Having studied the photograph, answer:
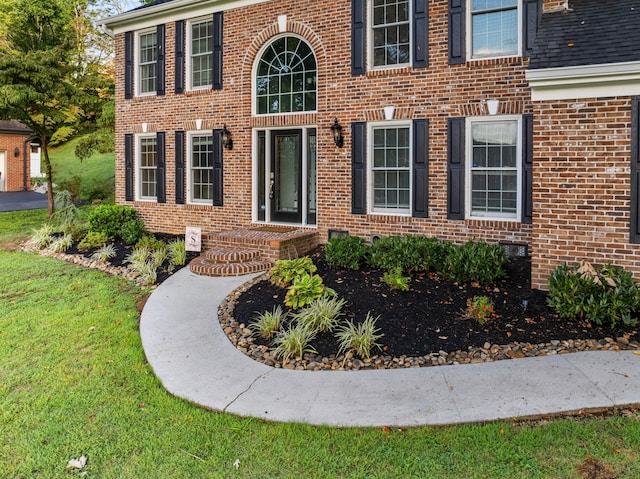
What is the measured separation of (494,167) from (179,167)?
712 centimetres

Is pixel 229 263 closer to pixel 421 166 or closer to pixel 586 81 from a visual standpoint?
pixel 421 166

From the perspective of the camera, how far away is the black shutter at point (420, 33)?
825cm

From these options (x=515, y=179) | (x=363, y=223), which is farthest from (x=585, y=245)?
(x=363, y=223)

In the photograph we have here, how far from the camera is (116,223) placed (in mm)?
11305

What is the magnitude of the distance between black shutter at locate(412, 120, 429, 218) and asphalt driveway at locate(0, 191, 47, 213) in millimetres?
15494

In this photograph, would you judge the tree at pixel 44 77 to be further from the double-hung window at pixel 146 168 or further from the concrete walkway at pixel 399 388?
the concrete walkway at pixel 399 388

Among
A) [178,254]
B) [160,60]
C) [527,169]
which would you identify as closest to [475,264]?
[527,169]

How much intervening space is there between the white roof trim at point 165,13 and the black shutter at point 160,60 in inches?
8.5

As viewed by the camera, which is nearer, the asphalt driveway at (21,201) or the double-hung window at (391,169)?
the double-hung window at (391,169)

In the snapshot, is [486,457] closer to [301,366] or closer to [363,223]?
[301,366]

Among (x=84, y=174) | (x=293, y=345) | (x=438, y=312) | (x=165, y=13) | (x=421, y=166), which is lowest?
(x=293, y=345)

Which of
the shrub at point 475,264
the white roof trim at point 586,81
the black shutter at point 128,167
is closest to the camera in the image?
the white roof trim at point 586,81

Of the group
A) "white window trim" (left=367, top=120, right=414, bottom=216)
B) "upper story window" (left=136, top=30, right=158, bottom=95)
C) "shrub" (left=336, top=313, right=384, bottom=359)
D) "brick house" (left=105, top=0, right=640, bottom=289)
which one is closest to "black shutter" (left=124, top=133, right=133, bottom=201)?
"brick house" (left=105, top=0, right=640, bottom=289)

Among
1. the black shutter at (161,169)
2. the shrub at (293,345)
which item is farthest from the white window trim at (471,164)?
the black shutter at (161,169)
